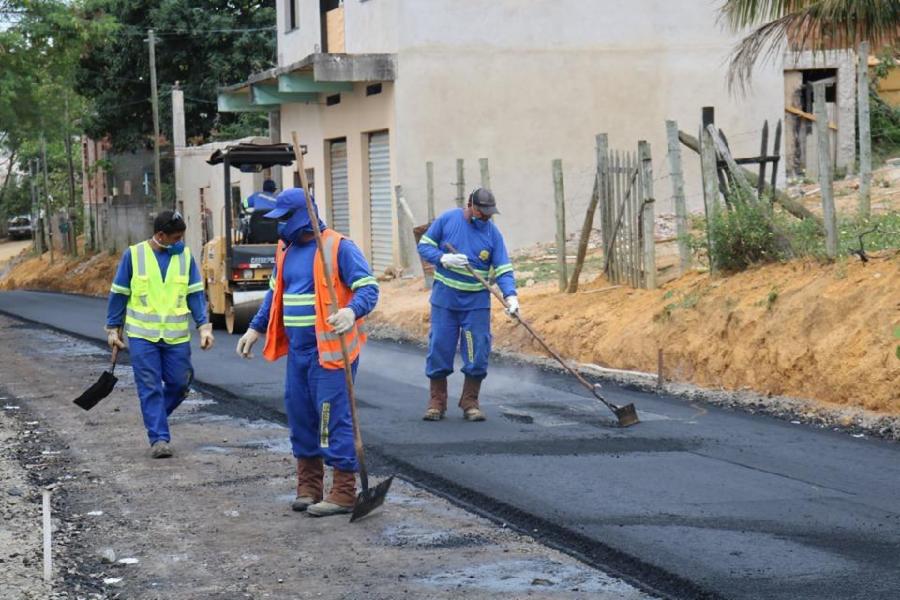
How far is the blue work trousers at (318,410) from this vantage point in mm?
8242

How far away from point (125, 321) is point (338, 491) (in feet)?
10.6

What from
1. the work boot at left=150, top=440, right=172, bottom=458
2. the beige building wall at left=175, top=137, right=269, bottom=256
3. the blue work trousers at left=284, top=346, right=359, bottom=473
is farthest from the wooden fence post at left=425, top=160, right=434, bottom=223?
the blue work trousers at left=284, top=346, right=359, bottom=473

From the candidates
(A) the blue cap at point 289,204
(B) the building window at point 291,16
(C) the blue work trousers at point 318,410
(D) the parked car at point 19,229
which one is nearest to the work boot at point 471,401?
(C) the blue work trousers at point 318,410

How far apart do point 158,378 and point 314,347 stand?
283cm

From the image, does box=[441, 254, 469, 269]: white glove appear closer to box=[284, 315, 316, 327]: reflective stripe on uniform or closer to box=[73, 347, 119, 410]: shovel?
box=[73, 347, 119, 410]: shovel

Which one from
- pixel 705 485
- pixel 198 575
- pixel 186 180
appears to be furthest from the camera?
pixel 186 180

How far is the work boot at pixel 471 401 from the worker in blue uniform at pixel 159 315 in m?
2.18

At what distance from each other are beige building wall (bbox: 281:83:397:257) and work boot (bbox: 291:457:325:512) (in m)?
19.1

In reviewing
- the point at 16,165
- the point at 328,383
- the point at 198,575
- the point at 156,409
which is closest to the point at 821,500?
the point at 328,383

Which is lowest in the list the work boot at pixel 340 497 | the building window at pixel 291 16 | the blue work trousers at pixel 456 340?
the work boot at pixel 340 497

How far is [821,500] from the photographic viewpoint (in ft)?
28.0

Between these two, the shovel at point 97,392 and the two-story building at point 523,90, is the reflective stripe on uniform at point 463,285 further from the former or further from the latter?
the two-story building at point 523,90

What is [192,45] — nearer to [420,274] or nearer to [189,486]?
[420,274]

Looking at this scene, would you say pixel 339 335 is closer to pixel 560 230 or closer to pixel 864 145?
pixel 864 145
